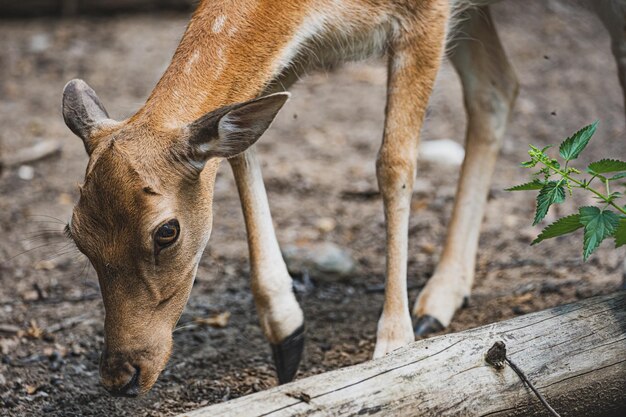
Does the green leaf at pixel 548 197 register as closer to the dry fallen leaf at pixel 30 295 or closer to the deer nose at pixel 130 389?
the deer nose at pixel 130 389

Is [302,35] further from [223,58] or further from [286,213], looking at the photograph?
[286,213]

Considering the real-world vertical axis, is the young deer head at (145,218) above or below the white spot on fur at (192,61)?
below

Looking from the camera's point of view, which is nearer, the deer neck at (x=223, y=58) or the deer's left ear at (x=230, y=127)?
the deer's left ear at (x=230, y=127)

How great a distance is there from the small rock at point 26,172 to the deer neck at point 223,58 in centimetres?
402

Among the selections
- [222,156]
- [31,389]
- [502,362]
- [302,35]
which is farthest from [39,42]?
[502,362]

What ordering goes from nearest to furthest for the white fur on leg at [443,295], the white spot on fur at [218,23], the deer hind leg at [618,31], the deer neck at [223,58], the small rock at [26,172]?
the deer neck at [223,58], the white spot on fur at [218,23], the white fur on leg at [443,295], the deer hind leg at [618,31], the small rock at [26,172]

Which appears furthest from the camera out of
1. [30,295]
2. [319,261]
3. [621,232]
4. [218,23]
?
[319,261]

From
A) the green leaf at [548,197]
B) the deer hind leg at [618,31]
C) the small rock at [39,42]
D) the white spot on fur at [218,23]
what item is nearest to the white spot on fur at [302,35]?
the white spot on fur at [218,23]

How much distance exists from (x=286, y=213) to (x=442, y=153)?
1.77 meters

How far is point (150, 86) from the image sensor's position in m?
9.77

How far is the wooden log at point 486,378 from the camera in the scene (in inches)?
123

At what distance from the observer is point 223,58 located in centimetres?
405

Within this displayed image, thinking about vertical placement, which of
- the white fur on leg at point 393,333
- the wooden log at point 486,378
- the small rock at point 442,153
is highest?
the wooden log at point 486,378

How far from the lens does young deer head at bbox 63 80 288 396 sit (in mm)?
3600
